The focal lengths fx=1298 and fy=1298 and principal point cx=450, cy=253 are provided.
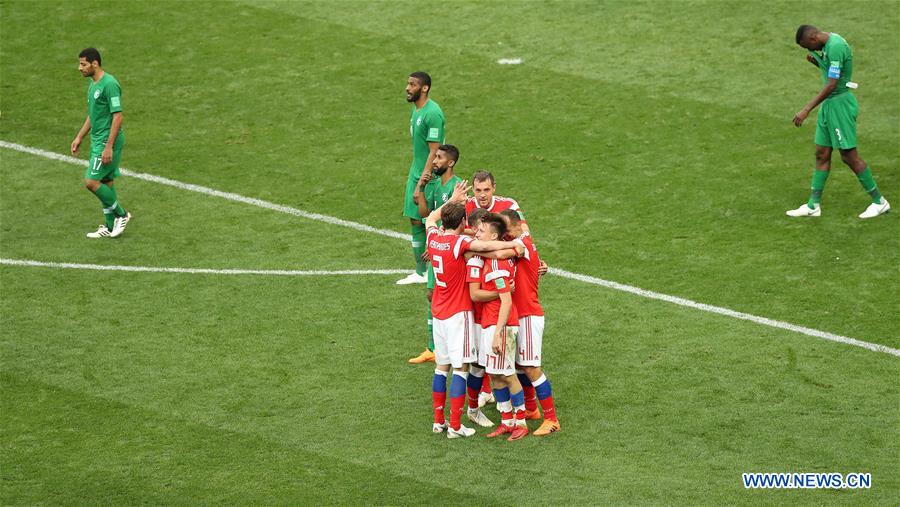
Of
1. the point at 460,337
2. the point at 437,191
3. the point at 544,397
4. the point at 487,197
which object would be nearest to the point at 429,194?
the point at 437,191

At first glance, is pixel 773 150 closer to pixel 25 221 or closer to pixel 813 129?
pixel 813 129

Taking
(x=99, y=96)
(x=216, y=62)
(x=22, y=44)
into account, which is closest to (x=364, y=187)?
(x=99, y=96)

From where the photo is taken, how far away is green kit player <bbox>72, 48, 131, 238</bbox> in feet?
48.4

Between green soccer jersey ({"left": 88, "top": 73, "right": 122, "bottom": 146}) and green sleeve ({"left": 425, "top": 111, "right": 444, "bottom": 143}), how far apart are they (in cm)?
404

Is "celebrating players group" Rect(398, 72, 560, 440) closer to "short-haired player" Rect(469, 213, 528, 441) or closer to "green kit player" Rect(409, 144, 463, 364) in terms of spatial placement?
"short-haired player" Rect(469, 213, 528, 441)

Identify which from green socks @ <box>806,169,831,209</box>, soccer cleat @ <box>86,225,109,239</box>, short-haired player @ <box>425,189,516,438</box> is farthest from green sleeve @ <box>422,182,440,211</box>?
green socks @ <box>806,169,831,209</box>

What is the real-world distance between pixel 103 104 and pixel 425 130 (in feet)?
14.0

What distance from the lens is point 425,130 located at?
507 inches

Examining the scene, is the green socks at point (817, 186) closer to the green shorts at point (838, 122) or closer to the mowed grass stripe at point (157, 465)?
the green shorts at point (838, 122)

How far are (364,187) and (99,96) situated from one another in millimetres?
3388

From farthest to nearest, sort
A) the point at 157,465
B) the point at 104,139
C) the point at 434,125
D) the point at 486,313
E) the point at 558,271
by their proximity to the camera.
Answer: the point at 104,139 → the point at 558,271 → the point at 434,125 → the point at 486,313 → the point at 157,465

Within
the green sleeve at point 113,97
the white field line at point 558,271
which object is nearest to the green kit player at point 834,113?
the white field line at point 558,271

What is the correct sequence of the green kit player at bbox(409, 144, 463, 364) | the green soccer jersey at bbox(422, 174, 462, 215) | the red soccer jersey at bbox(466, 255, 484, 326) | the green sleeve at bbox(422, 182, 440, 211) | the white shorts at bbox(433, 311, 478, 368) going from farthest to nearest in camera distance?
the green sleeve at bbox(422, 182, 440, 211) → the green soccer jersey at bbox(422, 174, 462, 215) → the green kit player at bbox(409, 144, 463, 364) → the white shorts at bbox(433, 311, 478, 368) → the red soccer jersey at bbox(466, 255, 484, 326)

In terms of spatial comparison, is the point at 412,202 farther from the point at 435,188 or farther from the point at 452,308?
the point at 452,308
